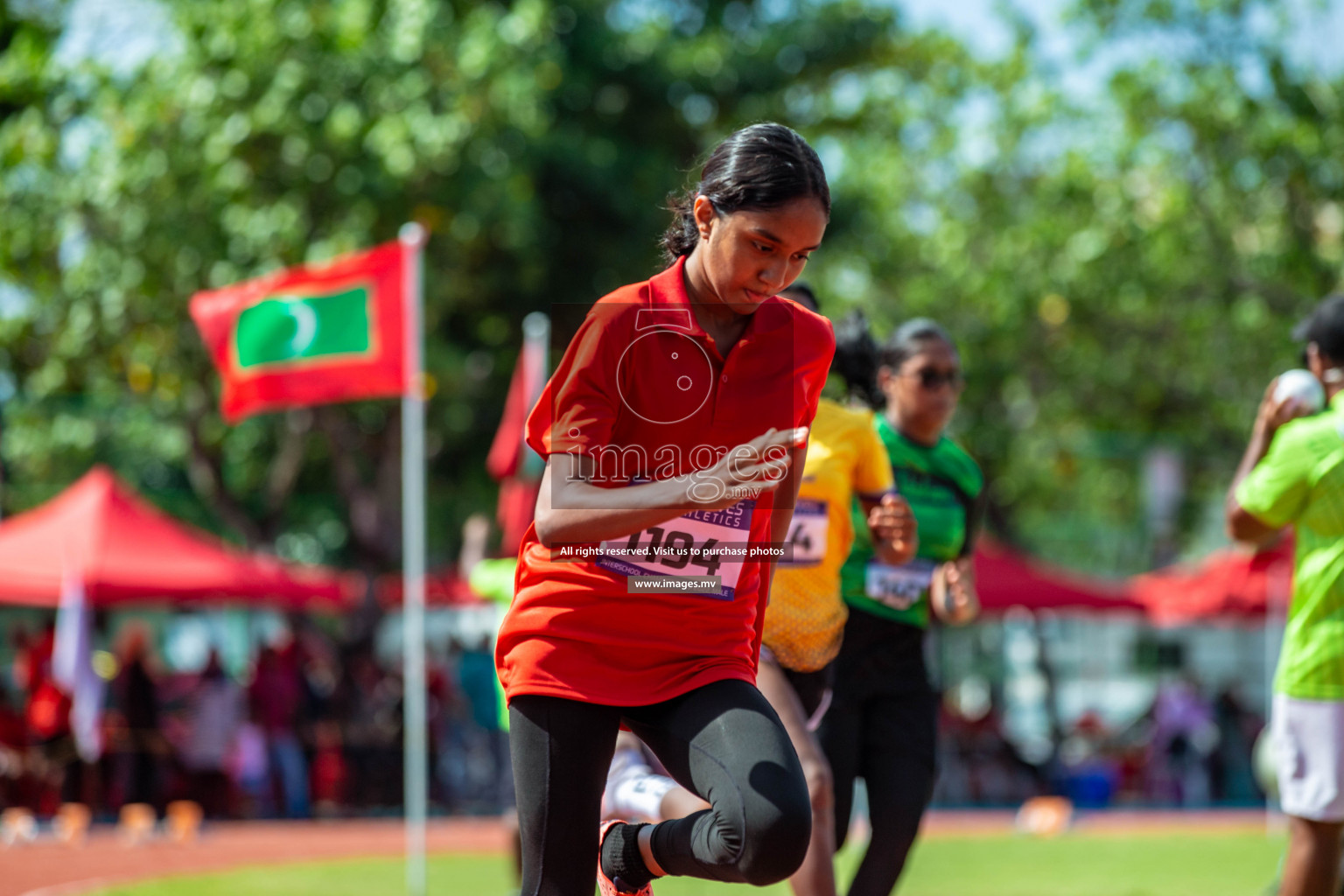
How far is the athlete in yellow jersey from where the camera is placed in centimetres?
461

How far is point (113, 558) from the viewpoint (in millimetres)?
17250

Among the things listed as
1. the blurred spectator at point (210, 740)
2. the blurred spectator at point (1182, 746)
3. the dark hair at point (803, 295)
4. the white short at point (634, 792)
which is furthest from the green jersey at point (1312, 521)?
the blurred spectator at point (1182, 746)

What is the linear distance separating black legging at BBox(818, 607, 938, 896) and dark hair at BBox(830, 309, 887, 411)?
880mm

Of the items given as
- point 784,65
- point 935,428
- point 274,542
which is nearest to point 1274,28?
point 784,65

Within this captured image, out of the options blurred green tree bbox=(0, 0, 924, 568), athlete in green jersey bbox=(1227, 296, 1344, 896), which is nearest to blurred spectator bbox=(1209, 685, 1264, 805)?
blurred green tree bbox=(0, 0, 924, 568)

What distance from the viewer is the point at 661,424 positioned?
3.40 metres

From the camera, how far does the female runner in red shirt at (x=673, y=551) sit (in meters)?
3.29

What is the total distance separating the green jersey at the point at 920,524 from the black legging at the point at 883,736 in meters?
0.07

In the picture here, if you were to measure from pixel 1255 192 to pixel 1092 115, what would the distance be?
3646 millimetres

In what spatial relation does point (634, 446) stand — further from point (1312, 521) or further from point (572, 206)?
point (572, 206)

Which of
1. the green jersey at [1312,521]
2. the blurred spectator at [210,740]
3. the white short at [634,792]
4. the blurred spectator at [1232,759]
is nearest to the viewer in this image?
the white short at [634,792]

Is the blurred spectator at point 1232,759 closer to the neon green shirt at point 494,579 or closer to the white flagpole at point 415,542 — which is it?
the white flagpole at point 415,542

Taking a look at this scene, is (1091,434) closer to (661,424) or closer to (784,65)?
(784,65)

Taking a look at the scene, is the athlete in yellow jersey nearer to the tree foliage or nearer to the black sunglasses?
the black sunglasses
